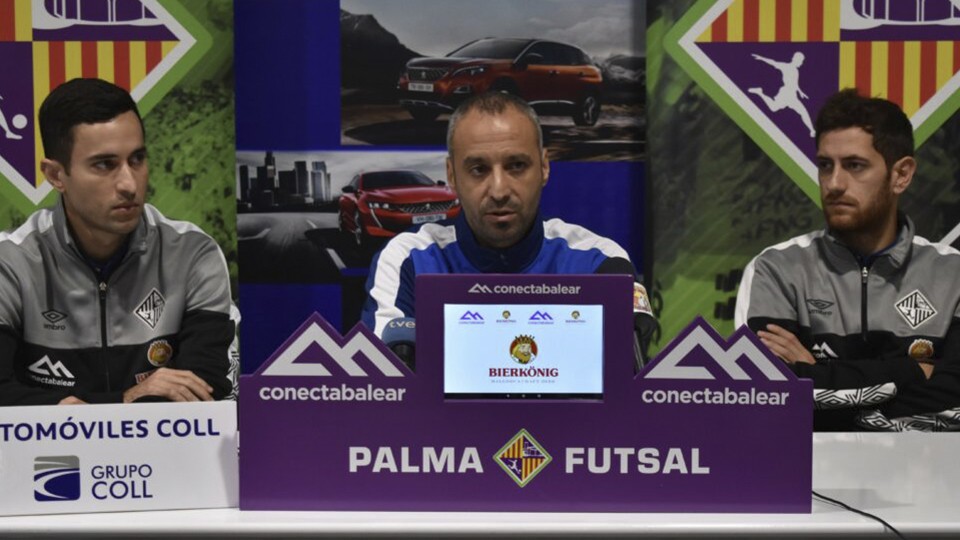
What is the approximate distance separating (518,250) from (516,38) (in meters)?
1.32

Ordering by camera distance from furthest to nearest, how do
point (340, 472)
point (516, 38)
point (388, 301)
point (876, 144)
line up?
point (516, 38), point (876, 144), point (388, 301), point (340, 472)

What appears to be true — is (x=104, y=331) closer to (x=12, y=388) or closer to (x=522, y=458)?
(x=12, y=388)

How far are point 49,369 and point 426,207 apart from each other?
1.49 meters

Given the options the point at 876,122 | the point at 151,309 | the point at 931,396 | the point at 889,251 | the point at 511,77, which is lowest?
the point at 931,396

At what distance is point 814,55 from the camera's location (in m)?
3.36

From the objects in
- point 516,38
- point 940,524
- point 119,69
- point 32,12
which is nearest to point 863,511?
point 940,524

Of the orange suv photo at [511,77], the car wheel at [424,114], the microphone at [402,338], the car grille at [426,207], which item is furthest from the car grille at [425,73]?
the microphone at [402,338]

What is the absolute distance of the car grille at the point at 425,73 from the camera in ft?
11.7

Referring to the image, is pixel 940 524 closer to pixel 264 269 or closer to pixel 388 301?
pixel 388 301

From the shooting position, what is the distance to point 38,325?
2453 mm

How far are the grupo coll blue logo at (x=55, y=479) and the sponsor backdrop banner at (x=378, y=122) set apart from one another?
2049 mm

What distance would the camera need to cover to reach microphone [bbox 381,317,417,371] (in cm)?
203

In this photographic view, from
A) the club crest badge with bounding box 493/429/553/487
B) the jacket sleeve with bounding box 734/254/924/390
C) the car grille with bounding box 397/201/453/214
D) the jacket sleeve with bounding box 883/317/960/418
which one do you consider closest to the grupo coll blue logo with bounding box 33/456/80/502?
the club crest badge with bounding box 493/429/553/487

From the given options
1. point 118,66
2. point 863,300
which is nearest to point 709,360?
point 863,300
